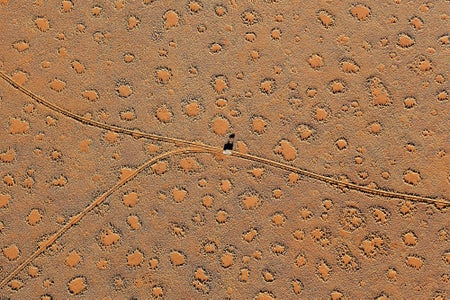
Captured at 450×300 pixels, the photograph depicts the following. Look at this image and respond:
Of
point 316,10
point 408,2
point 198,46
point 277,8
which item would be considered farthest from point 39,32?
point 408,2

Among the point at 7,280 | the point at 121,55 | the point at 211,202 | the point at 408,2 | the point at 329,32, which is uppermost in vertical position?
the point at 408,2

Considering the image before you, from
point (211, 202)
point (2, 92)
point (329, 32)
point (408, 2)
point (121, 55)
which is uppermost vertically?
point (408, 2)

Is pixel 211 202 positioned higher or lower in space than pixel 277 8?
lower

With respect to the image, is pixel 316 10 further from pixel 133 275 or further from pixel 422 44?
pixel 133 275

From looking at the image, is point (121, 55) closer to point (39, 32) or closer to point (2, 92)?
point (39, 32)

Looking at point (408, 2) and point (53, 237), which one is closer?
point (53, 237)

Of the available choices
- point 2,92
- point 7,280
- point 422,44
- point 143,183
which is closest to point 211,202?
point 143,183
